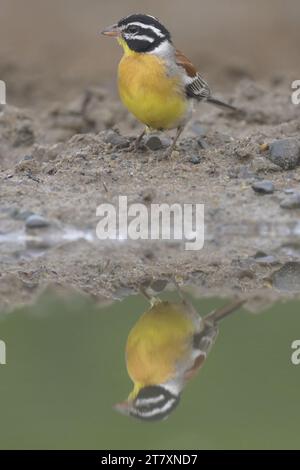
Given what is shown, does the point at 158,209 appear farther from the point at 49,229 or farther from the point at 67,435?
the point at 67,435

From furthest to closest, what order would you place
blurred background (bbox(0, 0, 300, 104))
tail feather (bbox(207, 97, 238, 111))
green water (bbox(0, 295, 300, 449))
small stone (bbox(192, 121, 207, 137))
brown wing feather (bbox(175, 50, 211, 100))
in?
blurred background (bbox(0, 0, 300, 104))
small stone (bbox(192, 121, 207, 137))
tail feather (bbox(207, 97, 238, 111))
brown wing feather (bbox(175, 50, 211, 100))
green water (bbox(0, 295, 300, 449))

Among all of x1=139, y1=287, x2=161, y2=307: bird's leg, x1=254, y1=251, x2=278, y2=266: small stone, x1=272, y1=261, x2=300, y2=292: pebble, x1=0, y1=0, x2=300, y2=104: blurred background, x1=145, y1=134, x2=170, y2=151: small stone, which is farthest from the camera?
x1=0, y1=0, x2=300, y2=104: blurred background

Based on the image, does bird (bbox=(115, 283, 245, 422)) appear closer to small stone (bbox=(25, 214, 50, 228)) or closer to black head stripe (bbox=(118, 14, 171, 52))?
small stone (bbox=(25, 214, 50, 228))

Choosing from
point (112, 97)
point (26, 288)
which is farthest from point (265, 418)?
point (112, 97)

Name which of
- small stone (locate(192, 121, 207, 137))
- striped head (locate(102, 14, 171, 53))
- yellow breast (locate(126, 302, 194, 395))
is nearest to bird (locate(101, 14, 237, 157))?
striped head (locate(102, 14, 171, 53))

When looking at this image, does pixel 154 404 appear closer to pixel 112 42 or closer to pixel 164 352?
pixel 164 352

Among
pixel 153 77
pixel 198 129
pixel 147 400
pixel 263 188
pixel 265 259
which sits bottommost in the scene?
pixel 147 400

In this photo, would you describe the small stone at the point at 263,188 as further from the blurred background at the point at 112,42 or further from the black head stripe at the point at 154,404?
the blurred background at the point at 112,42

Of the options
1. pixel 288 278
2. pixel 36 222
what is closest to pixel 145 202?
pixel 36 222
